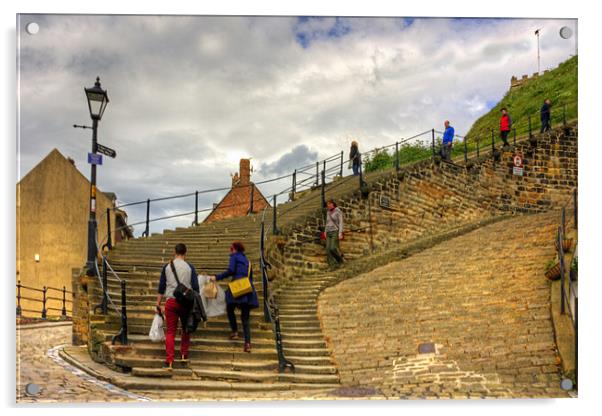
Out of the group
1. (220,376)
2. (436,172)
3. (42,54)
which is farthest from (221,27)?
(436,172)

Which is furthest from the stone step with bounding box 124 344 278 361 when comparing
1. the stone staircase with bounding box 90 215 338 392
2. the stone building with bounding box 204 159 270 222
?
the stone building with bounding box 204 159 270 222

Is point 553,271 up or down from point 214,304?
up

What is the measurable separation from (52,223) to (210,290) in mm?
5921

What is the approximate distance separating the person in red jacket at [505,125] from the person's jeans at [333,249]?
576cm

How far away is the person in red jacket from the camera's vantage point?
1635 cm

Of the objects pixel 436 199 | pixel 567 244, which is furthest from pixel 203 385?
pixel 436 199

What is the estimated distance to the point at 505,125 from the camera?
1680cm

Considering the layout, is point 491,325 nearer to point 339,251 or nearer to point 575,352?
point 575,352

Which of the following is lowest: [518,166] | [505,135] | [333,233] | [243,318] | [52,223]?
[243,318]

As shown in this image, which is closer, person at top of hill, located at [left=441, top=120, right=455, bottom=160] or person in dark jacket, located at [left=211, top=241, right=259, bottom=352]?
person in dark jacket, located at [left=211, top=241, right=259, bottom=352]

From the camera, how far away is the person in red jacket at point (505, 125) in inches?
644

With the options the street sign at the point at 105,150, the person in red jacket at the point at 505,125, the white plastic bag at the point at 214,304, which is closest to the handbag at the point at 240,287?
the white plastic bag at the point at 214,304

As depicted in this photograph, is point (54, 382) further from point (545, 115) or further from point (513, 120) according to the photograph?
point (513, 120)

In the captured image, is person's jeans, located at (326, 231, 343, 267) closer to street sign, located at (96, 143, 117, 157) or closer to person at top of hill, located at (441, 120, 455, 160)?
person at top of hill, located at (441, 120, 455, 160)
